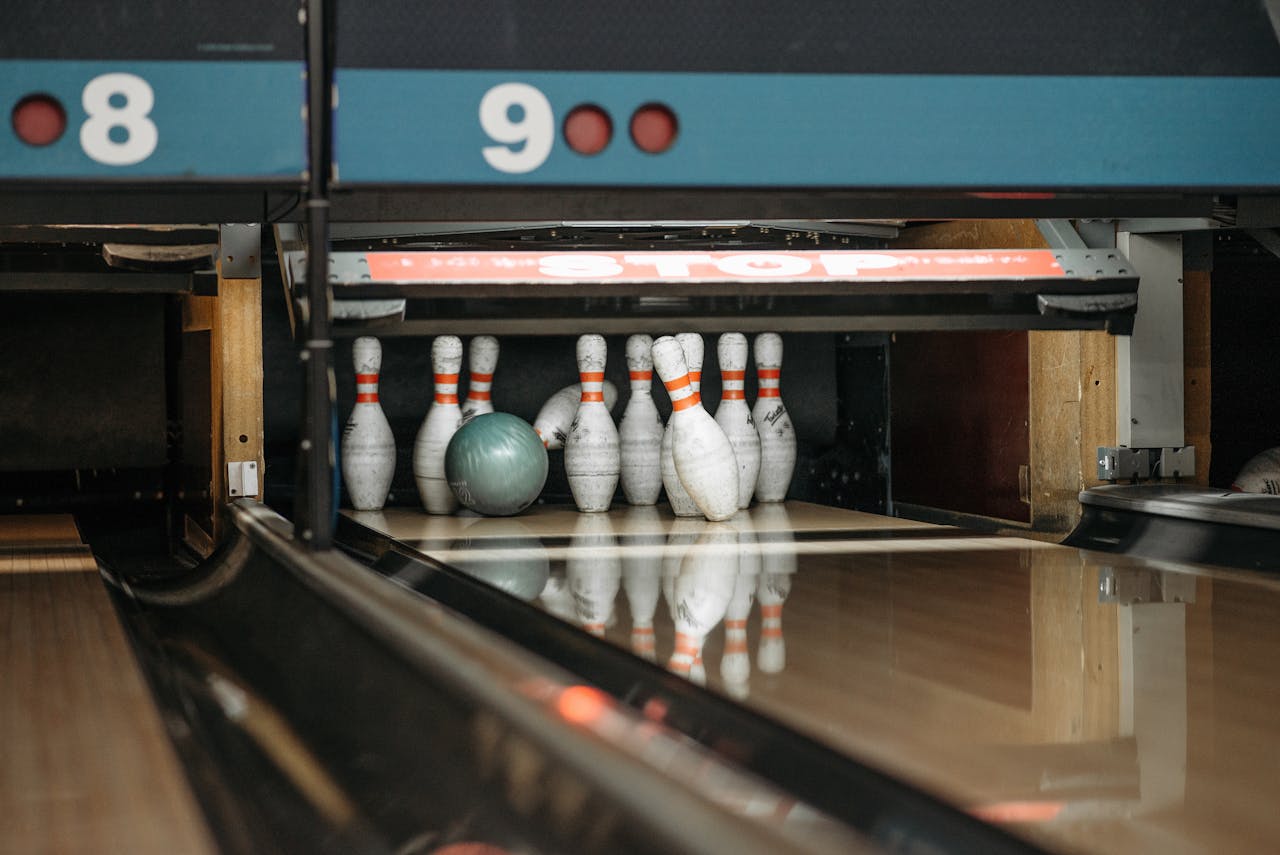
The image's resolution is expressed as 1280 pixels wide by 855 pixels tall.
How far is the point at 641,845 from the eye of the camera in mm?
715

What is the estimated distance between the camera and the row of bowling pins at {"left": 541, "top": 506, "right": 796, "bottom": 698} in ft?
4.40

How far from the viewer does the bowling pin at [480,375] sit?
3.26 m

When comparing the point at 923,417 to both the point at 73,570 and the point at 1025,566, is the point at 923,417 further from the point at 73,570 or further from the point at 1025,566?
the point at 73,570

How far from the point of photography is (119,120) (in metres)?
1.55

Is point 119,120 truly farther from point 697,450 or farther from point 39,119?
point 697,450

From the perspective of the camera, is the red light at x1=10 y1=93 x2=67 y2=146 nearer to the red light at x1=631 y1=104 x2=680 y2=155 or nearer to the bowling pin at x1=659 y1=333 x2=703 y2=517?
the red light at x1=631 y1=104 x2=680 y2=155

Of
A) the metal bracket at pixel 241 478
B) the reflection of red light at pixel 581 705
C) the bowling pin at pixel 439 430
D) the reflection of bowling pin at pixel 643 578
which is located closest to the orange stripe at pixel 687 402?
the reflection of bowling pin at pixel 643 578

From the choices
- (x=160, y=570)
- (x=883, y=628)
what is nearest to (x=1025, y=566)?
(x=883, y=628)

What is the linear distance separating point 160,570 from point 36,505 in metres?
0.56

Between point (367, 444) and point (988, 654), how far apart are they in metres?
2.09

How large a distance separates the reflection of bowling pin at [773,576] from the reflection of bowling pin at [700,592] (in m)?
0.05

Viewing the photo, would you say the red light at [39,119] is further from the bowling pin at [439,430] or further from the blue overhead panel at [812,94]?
the bowling pin at [439,430]

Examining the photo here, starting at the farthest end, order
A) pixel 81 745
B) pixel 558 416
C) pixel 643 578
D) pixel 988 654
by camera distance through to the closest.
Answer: pixel 558 416, pixel 643 578, pixel 988 654, pixel 81 745

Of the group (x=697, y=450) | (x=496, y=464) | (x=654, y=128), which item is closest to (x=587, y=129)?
A: (x=654, y=128)
